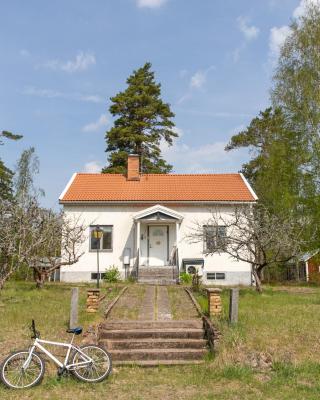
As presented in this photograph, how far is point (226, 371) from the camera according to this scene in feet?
25.2

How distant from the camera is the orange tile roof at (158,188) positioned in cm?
2328

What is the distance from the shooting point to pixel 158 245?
23156 mm

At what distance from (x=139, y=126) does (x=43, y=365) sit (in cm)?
3443

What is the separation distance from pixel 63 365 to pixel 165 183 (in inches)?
747

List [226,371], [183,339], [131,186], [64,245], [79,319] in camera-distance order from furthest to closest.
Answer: [131,186] < [64,245] < [79,319] < [183,339] < [226,371]

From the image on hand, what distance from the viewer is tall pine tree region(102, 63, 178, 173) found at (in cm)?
3922

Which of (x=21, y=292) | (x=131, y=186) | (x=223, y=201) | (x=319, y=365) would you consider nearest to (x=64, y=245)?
(x=21, y=292)

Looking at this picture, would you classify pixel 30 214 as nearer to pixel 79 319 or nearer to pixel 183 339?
pixel 79 319

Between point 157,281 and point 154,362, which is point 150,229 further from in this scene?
point 154,362

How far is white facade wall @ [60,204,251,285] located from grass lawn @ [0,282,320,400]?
1078 centimetres

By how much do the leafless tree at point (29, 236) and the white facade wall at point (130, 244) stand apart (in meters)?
3.62

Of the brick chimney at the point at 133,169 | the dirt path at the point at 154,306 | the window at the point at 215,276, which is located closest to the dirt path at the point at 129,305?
the dirt path at the point at 154,306

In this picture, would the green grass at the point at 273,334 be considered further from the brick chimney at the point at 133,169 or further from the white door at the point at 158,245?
the brick chimney at the point at 133,169

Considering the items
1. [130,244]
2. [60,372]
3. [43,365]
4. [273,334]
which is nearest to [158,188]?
[130,244]
